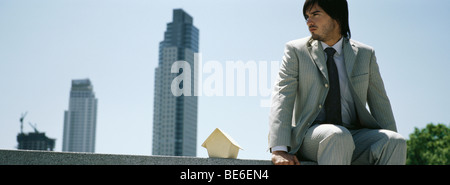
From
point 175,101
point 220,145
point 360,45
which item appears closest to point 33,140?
point 175,101

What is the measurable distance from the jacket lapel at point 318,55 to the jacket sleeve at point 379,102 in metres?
0.47

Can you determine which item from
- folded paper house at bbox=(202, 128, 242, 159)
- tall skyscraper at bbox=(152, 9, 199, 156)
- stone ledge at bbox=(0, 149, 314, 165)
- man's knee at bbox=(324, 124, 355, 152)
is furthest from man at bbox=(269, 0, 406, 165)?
tall skyscraper at bbox=(152, 9, 199, 156)

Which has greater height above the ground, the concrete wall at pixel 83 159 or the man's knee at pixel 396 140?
the man's knee at pixel 396 140

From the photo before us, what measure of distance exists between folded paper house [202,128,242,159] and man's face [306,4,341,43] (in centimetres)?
112

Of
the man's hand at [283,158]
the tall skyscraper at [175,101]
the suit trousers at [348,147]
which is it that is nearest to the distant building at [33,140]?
the tall skyscraper at [175,101]

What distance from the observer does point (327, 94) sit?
148 inches

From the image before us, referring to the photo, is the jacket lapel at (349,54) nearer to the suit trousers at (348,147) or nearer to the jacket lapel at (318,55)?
the jacket lapel at (318,55)

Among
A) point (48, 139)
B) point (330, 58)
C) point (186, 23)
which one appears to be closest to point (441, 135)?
point (330, 58)

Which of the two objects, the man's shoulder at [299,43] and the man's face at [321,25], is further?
the man's shoulder at [299,43]

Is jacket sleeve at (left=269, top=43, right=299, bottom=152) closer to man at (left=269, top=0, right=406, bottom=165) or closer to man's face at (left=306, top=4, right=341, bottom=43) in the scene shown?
man at (left=269, top=0, right=406, bottom=165)

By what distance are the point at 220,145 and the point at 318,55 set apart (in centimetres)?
109

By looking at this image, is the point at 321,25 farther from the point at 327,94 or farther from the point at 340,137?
the point at 340,137

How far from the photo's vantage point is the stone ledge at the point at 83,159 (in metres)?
3.03

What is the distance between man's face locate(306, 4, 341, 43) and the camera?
3805 mm
